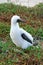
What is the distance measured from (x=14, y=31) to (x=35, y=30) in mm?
2094

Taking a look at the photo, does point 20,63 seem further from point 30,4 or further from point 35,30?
point 30,4

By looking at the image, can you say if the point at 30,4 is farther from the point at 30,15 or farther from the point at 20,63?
the point at 20,63

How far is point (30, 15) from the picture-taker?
11188 mm

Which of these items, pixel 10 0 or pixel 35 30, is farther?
pixel 10 0

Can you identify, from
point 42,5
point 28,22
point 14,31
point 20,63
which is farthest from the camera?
point 42,5

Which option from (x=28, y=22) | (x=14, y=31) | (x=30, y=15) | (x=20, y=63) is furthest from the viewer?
(x=30, y=15)

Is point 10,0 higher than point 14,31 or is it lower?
lower

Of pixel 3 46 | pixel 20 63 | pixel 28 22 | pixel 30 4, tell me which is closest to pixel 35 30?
pixel 28 22

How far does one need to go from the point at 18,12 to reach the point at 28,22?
1.27 m

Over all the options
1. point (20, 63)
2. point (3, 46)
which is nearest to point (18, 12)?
point (3, 46)

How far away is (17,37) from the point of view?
7348mm

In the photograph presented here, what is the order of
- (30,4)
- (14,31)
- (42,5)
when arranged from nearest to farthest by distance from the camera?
(14,31) → (42,5) → (30,4)

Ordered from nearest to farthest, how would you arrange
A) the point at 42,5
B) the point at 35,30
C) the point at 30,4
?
the point at 35,30, the point at 42,5, the point at 30,4

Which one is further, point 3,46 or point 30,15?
point 30,15
